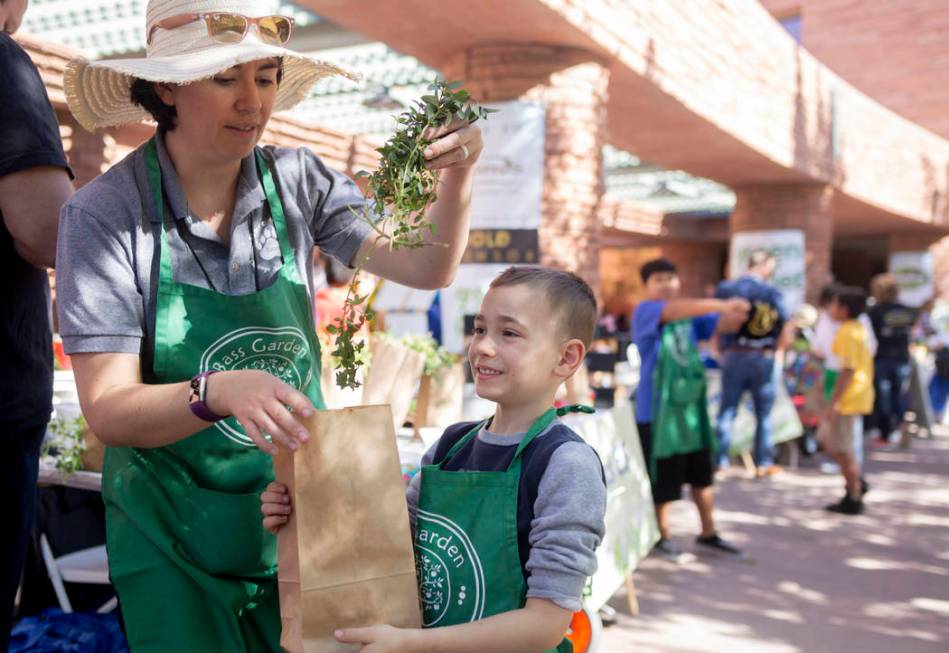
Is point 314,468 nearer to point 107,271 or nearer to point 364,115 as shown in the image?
point 107,271

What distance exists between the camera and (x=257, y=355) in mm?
1537

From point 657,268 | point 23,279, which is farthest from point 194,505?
point 657,268

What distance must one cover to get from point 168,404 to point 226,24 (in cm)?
70

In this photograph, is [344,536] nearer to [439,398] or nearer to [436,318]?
[439,398]

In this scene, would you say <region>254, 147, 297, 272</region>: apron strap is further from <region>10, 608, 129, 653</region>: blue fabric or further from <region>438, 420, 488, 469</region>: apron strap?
<region>10, 608, 129, 653</region>: blue fabric

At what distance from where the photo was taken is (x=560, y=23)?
573 cm

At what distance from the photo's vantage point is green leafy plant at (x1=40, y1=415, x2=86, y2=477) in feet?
9.43

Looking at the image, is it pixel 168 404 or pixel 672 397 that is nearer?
pixel 168 404

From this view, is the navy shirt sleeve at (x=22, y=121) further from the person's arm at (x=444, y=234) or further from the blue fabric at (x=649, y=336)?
the blue fabric at (x=649, y=336)

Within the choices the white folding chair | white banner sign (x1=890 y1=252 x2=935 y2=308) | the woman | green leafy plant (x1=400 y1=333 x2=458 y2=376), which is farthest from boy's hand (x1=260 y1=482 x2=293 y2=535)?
white banner sign (x1=890 y1=252 x2=935 y2=308)

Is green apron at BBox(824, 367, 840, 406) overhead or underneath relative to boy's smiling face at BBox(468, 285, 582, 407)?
underneath

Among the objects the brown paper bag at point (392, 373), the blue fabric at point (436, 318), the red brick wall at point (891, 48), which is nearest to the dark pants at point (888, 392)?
the blue fabric at point (436, 318)

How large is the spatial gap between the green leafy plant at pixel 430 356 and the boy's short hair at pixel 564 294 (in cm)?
152

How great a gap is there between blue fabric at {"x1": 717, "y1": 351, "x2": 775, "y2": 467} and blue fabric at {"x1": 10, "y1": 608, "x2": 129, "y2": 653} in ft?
18.2
